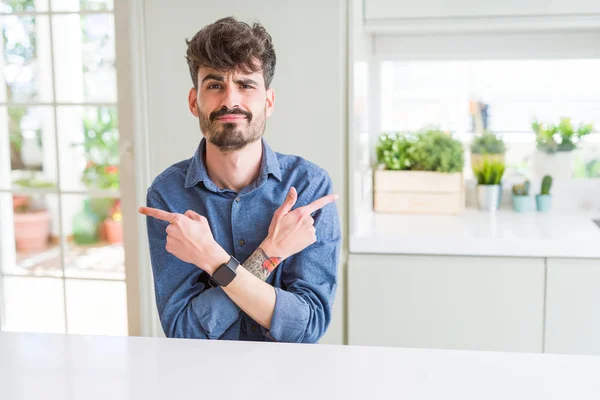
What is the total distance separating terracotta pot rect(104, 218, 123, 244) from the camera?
9.39ft

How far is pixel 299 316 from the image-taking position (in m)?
1.45

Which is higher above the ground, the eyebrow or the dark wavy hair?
the dark wavy hair

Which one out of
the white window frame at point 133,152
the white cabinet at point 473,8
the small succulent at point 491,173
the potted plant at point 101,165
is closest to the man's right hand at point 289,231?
the white window frame at point 133,152

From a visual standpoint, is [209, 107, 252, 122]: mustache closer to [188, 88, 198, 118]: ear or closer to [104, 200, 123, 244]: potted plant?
[188, 88, 198, 118]: ear

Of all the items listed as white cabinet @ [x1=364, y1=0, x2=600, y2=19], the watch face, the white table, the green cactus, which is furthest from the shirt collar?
the green cactus

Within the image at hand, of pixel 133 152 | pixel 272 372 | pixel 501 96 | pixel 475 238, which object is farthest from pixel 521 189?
pixel 272 372

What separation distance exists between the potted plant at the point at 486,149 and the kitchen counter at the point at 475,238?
0.41m

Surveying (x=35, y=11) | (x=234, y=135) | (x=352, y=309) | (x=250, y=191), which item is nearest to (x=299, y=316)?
(x=250, y=191)

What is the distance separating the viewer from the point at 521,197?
2826 millimetres

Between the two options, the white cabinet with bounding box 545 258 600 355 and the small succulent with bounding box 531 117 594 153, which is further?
the small succulent with bounding box 531 117 594 153

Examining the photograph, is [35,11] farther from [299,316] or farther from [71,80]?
[299,316]

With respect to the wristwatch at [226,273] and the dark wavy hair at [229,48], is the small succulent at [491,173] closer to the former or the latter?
the dark wavy hair at [229,48]

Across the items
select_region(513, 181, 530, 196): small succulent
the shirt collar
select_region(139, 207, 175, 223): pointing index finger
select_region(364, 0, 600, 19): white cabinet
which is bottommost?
select_region(513, 181, 530, 196): small succulent

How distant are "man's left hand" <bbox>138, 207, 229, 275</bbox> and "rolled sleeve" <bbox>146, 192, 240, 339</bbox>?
90 mm
